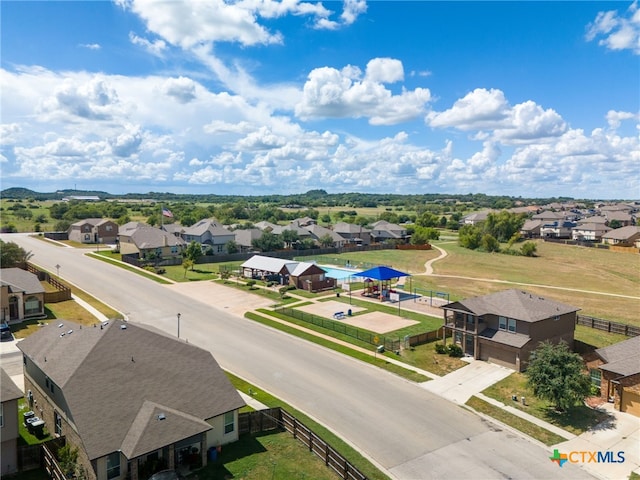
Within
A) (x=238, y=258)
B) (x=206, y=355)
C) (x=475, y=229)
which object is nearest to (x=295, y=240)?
(x=238, y=258)

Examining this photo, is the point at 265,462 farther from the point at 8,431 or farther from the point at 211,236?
the point at 211,236

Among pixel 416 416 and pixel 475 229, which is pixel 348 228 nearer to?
pixel 475 229

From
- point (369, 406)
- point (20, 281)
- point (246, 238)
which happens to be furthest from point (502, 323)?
point (246, 238)

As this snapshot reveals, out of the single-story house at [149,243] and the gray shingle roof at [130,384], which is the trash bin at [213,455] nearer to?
the gray shingle roof at [130,384]

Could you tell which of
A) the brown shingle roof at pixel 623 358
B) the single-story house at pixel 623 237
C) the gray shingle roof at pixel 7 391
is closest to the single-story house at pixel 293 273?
the brown shingle roof at pixel 623 358

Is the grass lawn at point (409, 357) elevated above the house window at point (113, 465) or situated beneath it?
situated beneath

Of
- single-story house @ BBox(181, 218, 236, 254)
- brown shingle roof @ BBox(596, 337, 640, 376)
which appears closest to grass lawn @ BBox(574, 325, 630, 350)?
brown shingle roof @ BBox(596, 337, 640, 376)
